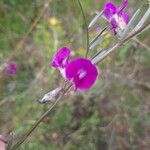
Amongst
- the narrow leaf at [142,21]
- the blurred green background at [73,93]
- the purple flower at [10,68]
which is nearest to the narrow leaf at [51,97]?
the narrow leaf at [142,21]

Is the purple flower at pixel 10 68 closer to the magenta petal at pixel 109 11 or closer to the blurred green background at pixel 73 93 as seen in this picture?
the blurred green background at pixel 73 93

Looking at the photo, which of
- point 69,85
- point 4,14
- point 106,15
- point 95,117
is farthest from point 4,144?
point 4,14

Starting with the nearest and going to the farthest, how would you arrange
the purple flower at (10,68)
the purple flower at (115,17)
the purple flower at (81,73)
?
1. the purple flower at (81,73)
2. the purple flower at (115,17)
3. the purple flower at (10,68)

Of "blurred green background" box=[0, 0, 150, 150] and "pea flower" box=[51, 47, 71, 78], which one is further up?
"pea flower" box=[51, 47, 71, 78]

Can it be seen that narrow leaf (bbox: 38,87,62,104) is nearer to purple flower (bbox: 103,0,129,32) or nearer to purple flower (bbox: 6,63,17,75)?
purple flower (bbox: 103,0,129,32)

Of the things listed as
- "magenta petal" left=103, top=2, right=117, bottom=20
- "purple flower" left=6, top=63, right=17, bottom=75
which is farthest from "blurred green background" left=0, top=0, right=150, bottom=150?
"magenta petal" left=103, top=2, right=117, bottom=20

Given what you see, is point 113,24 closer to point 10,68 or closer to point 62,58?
point 62,58
